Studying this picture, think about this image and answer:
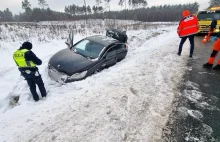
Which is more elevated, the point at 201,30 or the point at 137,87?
the point at 201,30

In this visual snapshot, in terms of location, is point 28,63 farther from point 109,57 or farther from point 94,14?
point 94,14

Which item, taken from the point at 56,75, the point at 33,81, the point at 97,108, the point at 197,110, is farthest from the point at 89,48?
the point at 197,110

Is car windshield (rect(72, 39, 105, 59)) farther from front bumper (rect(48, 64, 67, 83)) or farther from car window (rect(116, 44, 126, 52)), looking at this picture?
front bumper (rect(48, 64, 67, 83))

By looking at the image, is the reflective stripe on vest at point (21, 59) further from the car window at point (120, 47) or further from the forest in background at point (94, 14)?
the forest in background at point (94, 14)

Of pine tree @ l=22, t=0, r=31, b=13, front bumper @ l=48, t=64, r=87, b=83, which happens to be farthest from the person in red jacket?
pine tree @ l=22, t=0, r=31, b=13

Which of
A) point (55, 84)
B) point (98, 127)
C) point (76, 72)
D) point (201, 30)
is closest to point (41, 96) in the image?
point (55, 84)

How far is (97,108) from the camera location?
401 cm

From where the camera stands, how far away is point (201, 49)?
31.4 feet

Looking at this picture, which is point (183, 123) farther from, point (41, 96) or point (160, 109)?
point (41, 96)

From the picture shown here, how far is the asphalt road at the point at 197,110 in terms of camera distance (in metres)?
3.26

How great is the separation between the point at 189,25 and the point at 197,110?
15.6ft

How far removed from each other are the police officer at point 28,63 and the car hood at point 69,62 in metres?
1.13

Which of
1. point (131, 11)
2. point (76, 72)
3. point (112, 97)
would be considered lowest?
point (112, 97)

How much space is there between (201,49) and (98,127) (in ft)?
27.8
